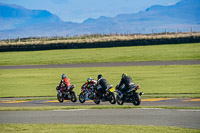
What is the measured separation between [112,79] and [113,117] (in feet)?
61.6

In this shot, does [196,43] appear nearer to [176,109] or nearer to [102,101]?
[102,101]

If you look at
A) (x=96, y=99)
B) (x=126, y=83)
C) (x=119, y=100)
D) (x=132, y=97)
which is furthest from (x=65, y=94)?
(x=132, y=97)

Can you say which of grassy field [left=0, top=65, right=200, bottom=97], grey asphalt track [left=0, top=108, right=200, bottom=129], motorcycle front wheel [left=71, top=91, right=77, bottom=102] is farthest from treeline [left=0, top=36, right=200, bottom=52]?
grey asphalt track [left=0, top=108, right=200, bottom=129]

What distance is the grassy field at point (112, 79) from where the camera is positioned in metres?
28.9

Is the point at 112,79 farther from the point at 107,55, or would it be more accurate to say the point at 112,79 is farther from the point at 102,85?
the point at 107,55

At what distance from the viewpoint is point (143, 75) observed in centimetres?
3672

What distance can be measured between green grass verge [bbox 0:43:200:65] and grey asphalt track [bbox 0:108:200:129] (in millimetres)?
33131

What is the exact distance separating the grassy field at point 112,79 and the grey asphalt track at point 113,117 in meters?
7.71

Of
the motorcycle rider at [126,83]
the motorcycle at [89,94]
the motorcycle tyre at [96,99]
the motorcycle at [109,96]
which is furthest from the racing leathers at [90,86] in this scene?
the motorcycle rider at [126,83]

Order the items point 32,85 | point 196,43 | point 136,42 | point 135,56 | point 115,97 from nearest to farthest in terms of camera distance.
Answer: point 115,97 < point 32,85 < point 135,56 < point 196,43 < point 136,42

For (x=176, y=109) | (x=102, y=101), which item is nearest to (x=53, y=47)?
(x=102, y=101)

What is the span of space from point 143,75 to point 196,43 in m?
26.7

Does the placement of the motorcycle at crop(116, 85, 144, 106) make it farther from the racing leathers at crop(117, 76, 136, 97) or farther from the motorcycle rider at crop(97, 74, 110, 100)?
the motorcycle rider at crop(97, 74, 110, 100)

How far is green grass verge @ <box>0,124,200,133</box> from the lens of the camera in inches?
509
